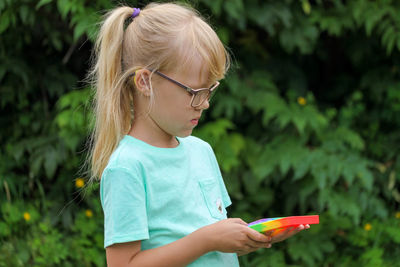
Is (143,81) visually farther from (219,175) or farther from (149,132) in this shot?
A: (219,175)

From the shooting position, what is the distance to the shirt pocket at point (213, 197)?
1.43 meters

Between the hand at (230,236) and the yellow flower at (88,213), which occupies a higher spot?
the hand at (230,236)

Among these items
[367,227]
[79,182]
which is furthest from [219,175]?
[367,227]

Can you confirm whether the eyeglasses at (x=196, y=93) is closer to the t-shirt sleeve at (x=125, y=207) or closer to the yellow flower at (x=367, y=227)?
the t-shirt sleeve at (x=125, y=207)

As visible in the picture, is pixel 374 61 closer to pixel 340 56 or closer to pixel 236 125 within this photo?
pixel 340 56

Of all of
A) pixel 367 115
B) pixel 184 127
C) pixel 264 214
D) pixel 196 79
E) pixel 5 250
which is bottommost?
pixel 5 250

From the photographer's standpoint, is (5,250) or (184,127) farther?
(5,250)

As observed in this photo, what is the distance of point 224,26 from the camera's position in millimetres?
3109

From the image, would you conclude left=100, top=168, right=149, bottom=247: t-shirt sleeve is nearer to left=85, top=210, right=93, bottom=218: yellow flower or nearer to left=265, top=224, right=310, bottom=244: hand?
left=265, top=224, right=310, bottom=244: hand

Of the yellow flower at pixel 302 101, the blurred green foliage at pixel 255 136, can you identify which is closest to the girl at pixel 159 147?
the blurred green foliage at pixel 255 136

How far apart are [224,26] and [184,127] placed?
1886mm

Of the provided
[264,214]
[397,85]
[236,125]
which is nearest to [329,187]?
[264,214]

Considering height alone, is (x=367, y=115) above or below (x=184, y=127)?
below

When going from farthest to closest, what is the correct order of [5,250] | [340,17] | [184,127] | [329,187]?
[340,17] → [329,187] → [5,250] → [184,127]
